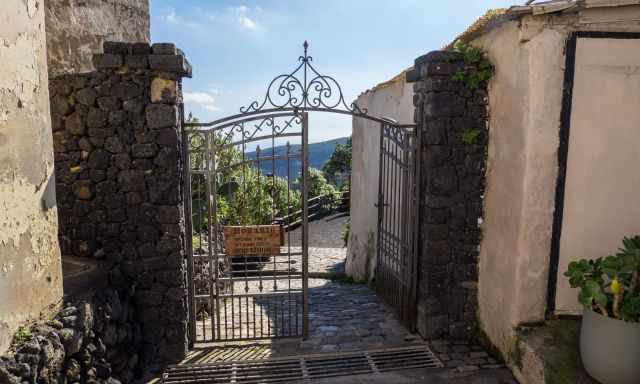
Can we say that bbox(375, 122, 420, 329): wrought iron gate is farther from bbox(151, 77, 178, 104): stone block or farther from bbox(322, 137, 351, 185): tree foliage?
bbox(322, 137, 351, 185): tree foliage

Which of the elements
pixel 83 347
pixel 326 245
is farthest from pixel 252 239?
pixel 326 245

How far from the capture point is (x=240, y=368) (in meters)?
4.39

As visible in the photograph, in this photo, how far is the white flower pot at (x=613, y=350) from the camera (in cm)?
312

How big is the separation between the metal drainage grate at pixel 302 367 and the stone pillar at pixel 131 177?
0.37m

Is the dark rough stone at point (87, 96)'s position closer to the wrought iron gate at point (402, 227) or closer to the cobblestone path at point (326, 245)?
the wrought iron gate at point (402, 227)

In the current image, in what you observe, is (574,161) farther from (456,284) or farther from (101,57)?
(101,57)

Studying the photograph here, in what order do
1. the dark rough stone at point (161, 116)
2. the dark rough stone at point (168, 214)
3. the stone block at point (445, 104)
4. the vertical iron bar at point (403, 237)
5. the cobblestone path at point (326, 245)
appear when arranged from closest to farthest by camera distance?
the dark rough stone at point (161, 116) → the dark rough stone at point (168, 214) → the stone block at point (445, 104) → the vertical iron bar at point (403, 237) → the cobblestone path at point (326, 245)

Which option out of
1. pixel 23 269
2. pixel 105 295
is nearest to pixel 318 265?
pixel 105 295

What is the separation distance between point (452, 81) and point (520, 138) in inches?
40.0

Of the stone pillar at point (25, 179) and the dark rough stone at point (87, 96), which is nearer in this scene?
the stone pillar at point (25, 179)

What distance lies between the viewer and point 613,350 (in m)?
3.18

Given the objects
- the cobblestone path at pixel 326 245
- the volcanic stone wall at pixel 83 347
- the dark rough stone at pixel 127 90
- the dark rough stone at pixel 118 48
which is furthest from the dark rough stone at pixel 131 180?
the cobblestone path at pixel 326 245

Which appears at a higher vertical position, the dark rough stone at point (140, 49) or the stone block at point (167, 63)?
the dark rough stone at point (140, 49)

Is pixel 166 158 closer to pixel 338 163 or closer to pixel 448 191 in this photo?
pixel 448 191
